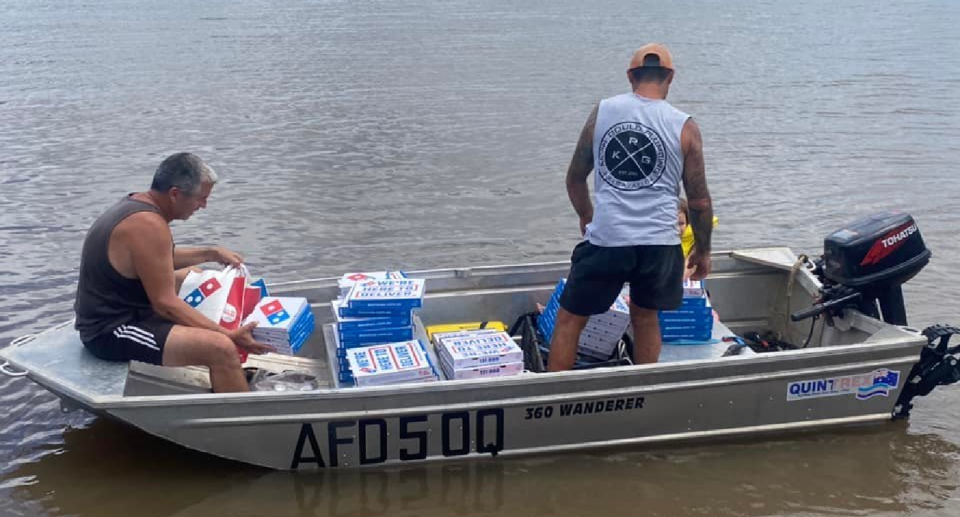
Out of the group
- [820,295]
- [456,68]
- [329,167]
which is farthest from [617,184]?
[456,68]

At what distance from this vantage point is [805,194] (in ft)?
40.0

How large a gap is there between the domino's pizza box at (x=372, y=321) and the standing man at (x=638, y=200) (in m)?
1.05

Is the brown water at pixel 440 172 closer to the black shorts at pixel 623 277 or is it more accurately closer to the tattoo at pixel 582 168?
the black shorts at pixel 623 277

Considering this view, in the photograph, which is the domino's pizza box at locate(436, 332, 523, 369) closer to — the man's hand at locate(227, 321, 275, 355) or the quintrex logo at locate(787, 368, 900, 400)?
the man's hand at locate(227, 321, 275, 355)

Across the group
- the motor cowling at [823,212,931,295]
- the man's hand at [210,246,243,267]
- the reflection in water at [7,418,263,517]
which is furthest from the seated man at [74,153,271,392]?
the motor cowling at [823,212,931,295]

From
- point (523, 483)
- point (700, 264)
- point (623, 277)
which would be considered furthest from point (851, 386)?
point (523, 483)

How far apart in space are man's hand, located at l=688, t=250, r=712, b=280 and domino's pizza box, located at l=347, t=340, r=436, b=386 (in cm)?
177

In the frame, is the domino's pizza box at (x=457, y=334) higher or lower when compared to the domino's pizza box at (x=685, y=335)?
higher

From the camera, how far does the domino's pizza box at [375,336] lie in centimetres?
586

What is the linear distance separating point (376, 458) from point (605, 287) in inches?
68.7

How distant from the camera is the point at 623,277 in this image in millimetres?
5438

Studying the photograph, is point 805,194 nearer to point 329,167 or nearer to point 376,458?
point 329,167

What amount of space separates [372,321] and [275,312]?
0.65 metres

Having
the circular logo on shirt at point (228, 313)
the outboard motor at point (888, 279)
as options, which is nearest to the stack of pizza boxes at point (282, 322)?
the circular logo on shirt at point (228, 313)
